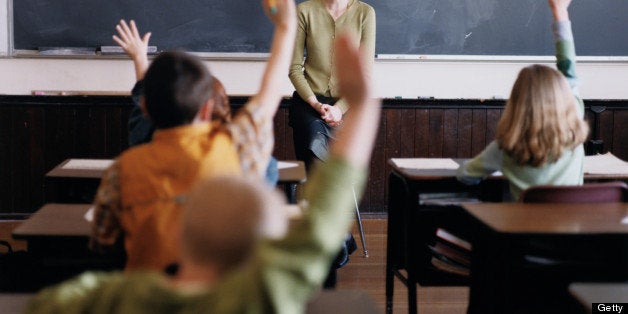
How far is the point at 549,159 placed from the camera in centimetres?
273

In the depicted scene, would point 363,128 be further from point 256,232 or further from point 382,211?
point 382,211

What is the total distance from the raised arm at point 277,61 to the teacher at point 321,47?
2435 millimetres

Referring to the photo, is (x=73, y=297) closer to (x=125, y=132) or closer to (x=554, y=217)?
(x=554, y=217)

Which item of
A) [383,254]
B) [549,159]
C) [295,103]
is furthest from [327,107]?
[549,159]

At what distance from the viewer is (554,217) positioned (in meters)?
2.29

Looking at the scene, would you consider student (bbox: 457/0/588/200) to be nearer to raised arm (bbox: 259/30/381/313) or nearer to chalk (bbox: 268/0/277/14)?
chalk (bbox: 268/0/277/14)

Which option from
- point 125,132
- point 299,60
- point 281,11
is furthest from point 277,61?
point 125,132

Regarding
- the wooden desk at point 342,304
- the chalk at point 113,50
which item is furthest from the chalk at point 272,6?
the chalk at point 113,50

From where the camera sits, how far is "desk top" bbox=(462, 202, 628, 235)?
2.15 metres

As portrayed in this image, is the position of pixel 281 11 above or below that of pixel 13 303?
above

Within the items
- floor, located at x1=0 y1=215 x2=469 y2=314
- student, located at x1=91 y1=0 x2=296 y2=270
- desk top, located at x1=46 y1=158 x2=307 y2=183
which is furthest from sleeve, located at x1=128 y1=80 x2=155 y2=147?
floor, located at x1=0 y1=215 x2=469 y2=314

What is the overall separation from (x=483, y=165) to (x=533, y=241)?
14.7 inches

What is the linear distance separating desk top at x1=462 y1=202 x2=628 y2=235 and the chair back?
2 centimetres

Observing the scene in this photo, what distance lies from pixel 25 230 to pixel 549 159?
169cm
